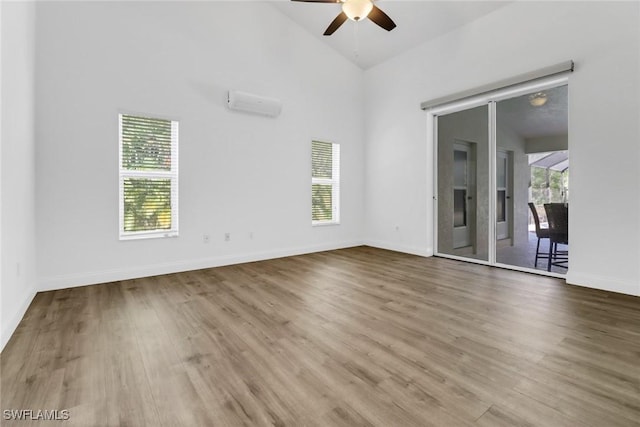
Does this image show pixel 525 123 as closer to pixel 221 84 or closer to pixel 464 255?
pixel 464 255

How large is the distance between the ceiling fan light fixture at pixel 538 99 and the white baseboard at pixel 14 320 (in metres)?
5.92

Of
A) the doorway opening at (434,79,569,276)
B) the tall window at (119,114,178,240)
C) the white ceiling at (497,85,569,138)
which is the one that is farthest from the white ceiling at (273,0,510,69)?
the tall window at (119,114,178,240)

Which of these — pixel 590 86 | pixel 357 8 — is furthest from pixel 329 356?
pixel 590 86

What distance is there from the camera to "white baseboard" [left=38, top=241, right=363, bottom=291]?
135 inches

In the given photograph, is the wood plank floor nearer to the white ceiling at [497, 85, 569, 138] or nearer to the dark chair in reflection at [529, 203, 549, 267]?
the dark chair in reflection at [529, 203, 549, 267]

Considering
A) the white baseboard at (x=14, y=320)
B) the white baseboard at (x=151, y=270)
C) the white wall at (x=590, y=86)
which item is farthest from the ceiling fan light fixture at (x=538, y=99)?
the white baseboard at (x=14, y=320)

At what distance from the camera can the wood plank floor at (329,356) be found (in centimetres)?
143

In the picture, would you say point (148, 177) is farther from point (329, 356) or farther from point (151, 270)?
point (329, 356)

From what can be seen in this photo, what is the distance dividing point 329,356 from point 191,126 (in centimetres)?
371

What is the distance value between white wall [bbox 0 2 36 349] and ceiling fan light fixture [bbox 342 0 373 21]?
2.91m

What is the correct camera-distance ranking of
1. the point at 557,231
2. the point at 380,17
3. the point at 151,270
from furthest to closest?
the point at 151,270 < the point at 557,231 < the point at 380,17

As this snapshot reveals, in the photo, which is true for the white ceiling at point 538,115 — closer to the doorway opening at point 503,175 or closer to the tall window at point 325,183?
the doorway opening at point 503,175

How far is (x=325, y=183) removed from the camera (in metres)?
5.94

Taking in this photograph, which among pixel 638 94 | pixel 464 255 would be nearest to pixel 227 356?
pixel 464 255
